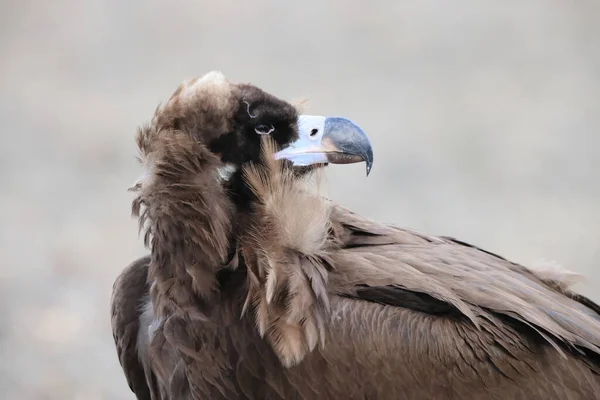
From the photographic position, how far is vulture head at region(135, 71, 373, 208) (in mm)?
2652

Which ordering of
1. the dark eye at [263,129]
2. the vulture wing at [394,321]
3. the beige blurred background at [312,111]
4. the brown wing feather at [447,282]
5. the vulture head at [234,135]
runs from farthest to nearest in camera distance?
1. the beige blurred background at [312,111]
2. the dark eye at [263,129]
3. the vulture head at [234,135]
4. the brown wing feather at [447,282]
5. the vulture wing at [394,321]

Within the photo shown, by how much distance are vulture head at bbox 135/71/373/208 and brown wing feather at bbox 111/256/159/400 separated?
0.54m

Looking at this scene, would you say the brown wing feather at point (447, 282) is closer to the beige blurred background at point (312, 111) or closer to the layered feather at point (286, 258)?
the layered feather at point (286, 258)

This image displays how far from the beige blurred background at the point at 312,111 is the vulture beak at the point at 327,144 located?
2661mm

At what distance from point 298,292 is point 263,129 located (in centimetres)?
55

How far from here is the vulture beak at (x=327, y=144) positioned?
274 cm

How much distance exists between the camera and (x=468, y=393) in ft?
8.06

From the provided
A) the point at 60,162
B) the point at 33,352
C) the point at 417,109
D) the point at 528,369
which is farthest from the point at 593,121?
Result: the point at 528,369

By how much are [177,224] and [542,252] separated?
430 centimetres

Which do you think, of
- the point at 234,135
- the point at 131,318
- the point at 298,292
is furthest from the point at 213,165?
the point at 131,318

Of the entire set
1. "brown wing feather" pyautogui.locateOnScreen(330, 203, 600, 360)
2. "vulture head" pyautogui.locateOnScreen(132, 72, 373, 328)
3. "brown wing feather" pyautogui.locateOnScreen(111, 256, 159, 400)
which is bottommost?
"brown wing feather" pyautogui.locateOnScreen(111, 256, 159, 400)

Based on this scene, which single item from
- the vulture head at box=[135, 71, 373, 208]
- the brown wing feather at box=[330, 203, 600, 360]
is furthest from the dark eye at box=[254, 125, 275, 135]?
the brown wing feather at box=[330, 203, 600, 360]

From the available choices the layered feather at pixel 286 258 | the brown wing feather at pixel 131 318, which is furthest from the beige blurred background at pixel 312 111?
the layered feather at pixel 286 258

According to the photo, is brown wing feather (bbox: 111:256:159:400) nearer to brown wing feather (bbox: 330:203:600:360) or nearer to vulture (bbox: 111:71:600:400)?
vulture (bbox: 111:71:600:400)
